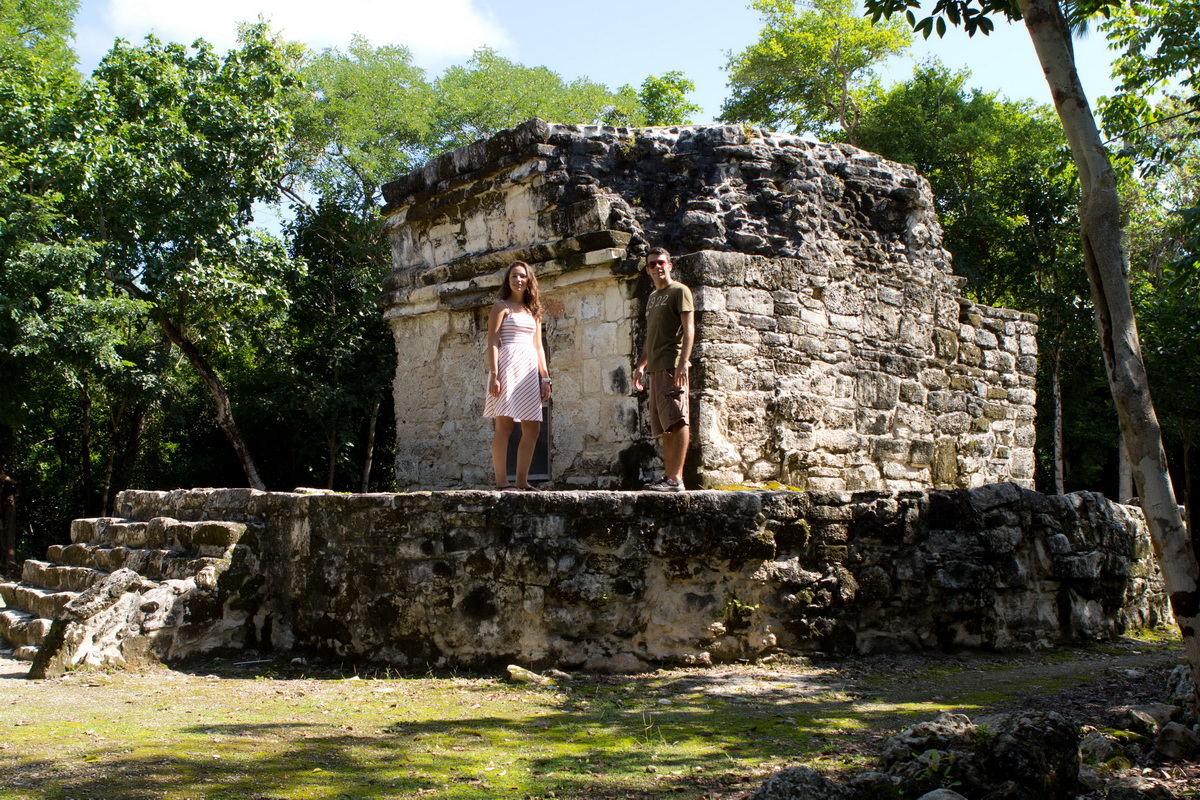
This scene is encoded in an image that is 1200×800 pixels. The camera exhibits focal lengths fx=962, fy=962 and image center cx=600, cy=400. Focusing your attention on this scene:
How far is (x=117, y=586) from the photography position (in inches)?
246

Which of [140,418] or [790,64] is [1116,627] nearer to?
[140,418]

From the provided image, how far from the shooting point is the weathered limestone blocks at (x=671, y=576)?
209 inches

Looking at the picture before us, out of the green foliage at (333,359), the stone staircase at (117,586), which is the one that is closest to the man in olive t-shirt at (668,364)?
the stone staircase at (117,586)

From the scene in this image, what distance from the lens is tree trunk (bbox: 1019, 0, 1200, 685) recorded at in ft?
12.4

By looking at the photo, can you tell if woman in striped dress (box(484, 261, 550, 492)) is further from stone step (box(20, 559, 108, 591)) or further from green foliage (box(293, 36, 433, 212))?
green foliage (box(293, 36, 433, 212))

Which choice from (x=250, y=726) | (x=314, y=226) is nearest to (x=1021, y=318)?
(x=250, y=726)

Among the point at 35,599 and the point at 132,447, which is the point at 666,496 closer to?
the point at 35,599

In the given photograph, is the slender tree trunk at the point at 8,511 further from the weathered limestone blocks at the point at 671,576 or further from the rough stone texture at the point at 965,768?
the rough stone texture at the point at 965,768

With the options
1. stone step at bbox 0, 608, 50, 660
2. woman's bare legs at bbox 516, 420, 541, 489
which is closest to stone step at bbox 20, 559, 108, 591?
stone step at bbox 0, 608, 50, 660

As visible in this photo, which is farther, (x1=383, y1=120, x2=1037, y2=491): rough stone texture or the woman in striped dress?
(x1=383, y1=120, x2=1037, y2=491): rough stone texture

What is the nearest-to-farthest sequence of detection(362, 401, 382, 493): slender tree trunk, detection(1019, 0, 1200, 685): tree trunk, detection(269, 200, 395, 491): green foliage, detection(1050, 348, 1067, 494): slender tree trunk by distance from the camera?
detection(1019, 0, 1200, 685): tree trunk, detection(269, 200, 395, 491): green foliage, detection(1050, 348, 1067, 494): slender tree trunk, detection(362, 401, 382, 493): slender tree trunk

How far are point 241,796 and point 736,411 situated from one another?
14.9 feet

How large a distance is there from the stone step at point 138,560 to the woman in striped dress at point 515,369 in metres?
2.05

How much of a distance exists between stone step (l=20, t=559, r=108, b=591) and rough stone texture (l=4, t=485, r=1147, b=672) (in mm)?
1911
